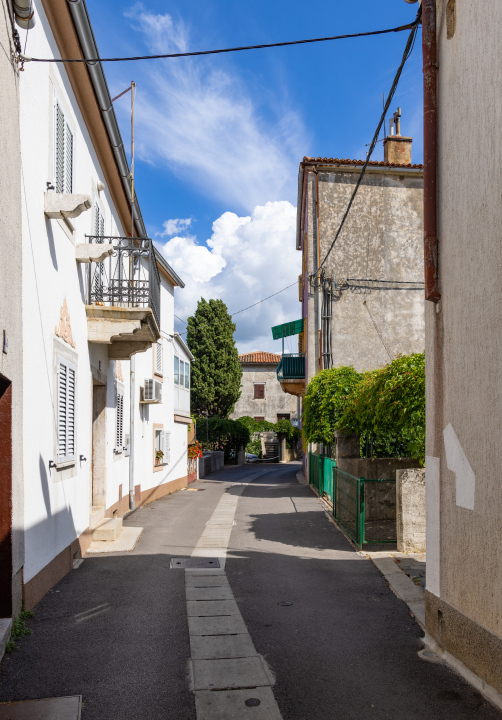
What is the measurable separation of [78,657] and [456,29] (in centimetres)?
633

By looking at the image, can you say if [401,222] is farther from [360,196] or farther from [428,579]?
[428,579]

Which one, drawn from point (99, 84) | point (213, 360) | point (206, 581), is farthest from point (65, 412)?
point (213, 360)

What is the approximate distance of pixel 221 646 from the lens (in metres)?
5.27

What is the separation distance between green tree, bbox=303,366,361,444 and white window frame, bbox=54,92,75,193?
36.4 ft

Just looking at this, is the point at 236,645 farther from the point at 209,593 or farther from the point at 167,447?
the point at 167,447

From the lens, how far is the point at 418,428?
9.04 m

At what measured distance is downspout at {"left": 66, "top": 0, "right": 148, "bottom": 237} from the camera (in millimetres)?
7160

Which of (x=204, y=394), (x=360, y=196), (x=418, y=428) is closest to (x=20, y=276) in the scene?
(x=418, y=428)

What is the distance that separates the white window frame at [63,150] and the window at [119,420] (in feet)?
18.6

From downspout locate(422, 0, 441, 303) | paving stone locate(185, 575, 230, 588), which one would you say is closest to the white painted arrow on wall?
downspout locate(422, 0, 441, 303)

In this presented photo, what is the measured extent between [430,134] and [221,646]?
515cm

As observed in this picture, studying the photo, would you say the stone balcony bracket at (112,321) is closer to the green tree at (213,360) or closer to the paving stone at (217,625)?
the paving stone at (217,625)

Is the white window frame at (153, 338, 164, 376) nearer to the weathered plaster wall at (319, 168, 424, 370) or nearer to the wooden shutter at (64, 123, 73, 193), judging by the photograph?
the weathered plaster wall at (319, 168, 424, 370)

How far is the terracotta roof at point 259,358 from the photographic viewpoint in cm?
5634
